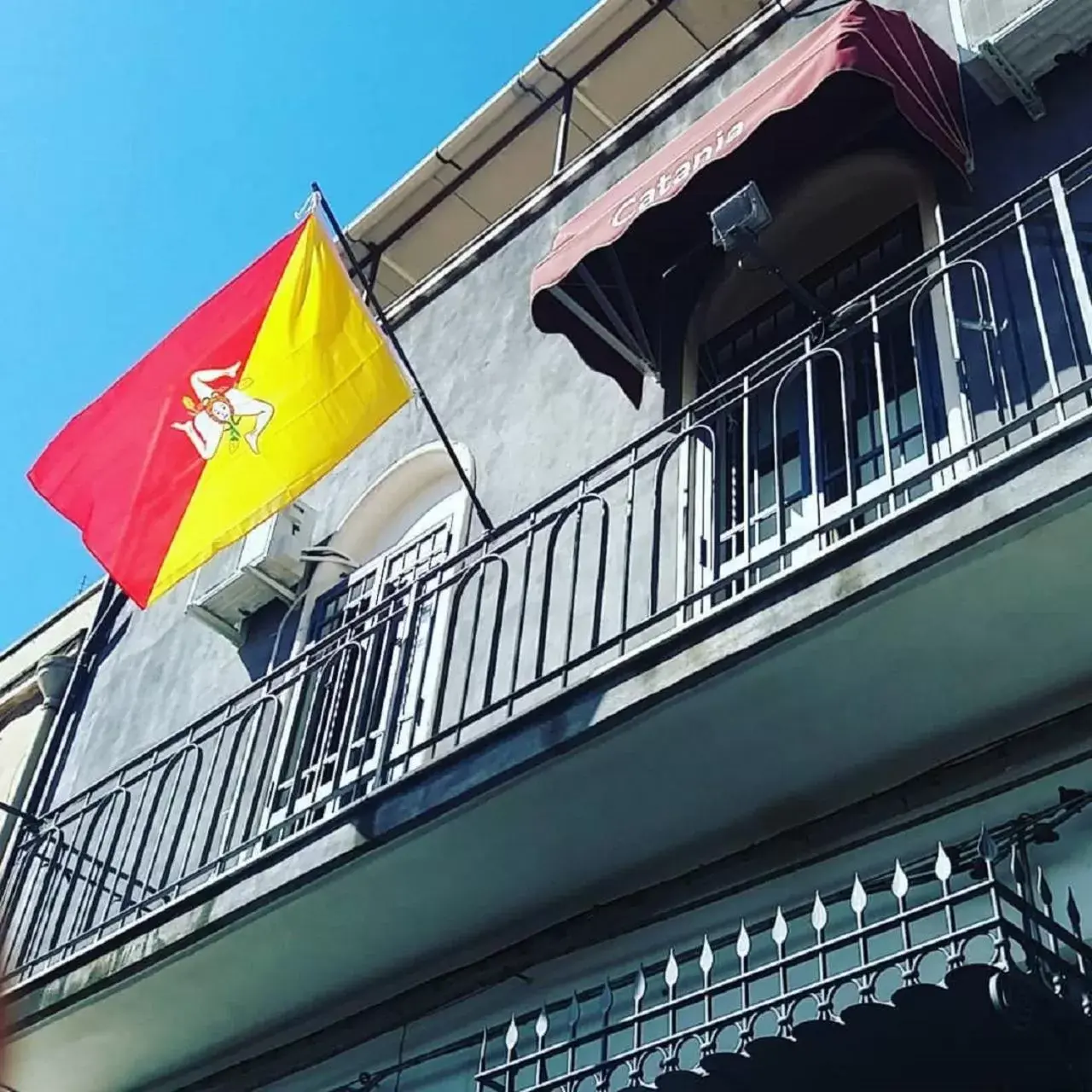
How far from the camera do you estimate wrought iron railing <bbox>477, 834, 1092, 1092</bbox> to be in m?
3.63

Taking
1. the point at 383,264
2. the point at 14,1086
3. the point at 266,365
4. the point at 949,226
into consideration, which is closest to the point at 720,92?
the point at 949,226

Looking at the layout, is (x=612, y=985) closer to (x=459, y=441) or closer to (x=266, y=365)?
(x=266, y=365)

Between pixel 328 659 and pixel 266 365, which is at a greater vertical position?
pixel 266 365

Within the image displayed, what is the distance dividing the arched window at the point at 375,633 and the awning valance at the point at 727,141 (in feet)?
4.43

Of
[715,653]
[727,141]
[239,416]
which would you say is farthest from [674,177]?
[715,653]

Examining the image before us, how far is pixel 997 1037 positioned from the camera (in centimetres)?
379

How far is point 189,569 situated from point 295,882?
2.04 m

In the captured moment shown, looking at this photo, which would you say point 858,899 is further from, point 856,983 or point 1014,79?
point 1014,79

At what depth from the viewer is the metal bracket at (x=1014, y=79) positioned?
6414 mm

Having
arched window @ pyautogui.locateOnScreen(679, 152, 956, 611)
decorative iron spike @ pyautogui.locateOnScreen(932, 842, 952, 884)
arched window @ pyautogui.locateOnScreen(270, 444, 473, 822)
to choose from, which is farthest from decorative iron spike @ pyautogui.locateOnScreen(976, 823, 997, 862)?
arched window @ pyautogui.locateOnScreen(270, 444, 473, 822)

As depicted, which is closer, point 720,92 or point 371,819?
point 371,819

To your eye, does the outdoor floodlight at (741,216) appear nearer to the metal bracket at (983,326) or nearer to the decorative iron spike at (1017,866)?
the metal bracket at (983,326)

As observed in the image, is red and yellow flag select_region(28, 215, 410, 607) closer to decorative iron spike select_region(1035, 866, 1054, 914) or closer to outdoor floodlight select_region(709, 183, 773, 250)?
outdoor floodlight select_region(709, 183, 773, 250)

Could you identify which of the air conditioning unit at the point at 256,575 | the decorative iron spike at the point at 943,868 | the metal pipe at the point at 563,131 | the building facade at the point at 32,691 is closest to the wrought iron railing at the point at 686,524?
the decorative iron spike at the point at 943,868
